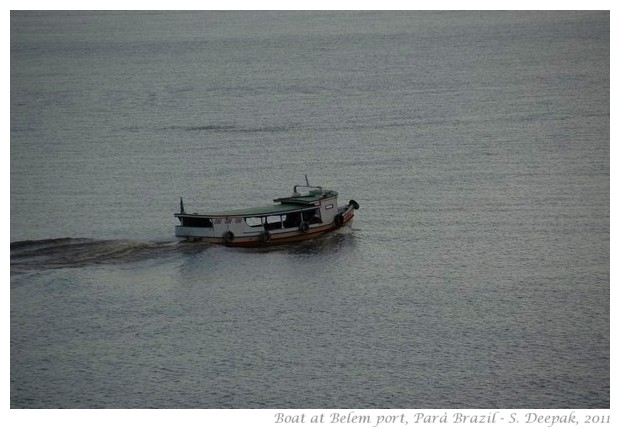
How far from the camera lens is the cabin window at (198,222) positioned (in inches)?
2240

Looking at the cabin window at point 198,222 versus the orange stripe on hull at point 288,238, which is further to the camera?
the orange stripe on hull at point 288,238

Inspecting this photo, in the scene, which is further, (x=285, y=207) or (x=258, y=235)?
(x=285, y=207)

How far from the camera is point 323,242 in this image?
60.2 metres

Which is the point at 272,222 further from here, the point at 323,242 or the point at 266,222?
the point at 323,242

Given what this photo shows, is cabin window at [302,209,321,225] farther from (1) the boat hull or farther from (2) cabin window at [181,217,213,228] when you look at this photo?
(2) cabin window at [181,217,213,228]

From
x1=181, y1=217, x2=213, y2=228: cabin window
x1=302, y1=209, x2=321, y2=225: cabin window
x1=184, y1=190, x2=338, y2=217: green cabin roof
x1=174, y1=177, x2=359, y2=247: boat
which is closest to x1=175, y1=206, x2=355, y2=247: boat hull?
x1=174, y1=177, x2=359, y2=247: boat

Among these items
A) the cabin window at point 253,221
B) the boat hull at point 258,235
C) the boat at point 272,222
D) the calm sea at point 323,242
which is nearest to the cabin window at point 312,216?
the boat at point 272,222

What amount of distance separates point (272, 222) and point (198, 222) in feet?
21.3

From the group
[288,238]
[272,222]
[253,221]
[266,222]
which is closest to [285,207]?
[266,222]

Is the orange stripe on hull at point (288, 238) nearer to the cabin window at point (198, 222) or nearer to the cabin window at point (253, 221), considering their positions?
the cabin window at point (198, 222)

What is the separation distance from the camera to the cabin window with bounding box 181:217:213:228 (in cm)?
5691

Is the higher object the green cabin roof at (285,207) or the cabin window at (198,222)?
the green cabin roof at (285,207)

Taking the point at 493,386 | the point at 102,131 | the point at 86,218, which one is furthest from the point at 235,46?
the point at 493,386

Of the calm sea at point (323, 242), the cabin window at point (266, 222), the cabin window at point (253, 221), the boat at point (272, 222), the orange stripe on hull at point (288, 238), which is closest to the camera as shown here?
the calm sea at point (323, 242)
